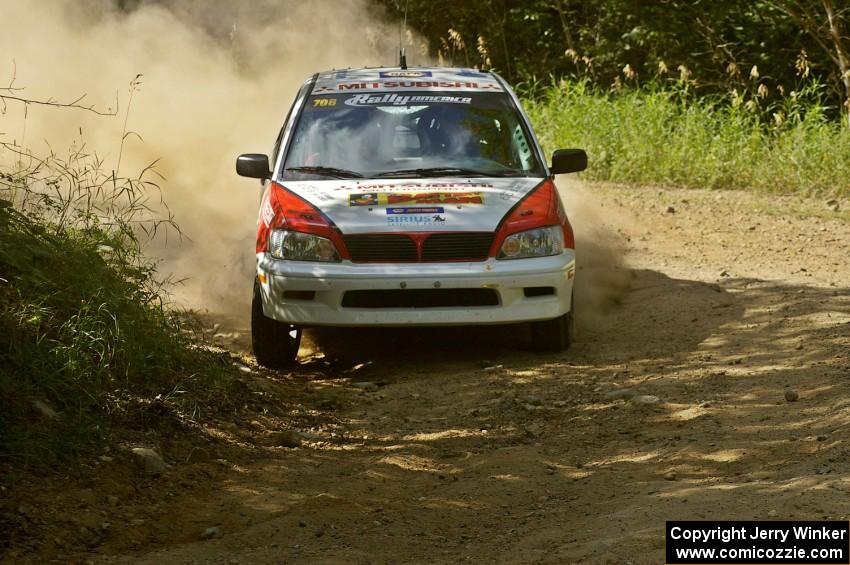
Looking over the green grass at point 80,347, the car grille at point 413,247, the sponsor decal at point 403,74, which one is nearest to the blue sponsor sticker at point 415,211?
the car grille at point 413,247

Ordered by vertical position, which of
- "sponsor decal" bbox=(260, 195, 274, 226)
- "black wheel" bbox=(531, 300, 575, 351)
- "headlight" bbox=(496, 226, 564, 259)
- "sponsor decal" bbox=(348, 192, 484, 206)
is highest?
"sponsor decal" bbox=(348, 192, 484, 206)

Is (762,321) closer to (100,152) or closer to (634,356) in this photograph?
(634,356)

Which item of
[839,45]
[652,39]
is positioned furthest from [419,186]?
[652,39]

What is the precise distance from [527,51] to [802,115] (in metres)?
5.70

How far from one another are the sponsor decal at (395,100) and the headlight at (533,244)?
1477 millimetres

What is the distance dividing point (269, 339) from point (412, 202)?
1.25 m

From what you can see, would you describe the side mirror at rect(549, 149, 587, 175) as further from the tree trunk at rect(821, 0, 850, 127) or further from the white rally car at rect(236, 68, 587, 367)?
the tree trunk at rect(821, 0, 850, 127)

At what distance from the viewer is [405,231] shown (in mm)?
7492

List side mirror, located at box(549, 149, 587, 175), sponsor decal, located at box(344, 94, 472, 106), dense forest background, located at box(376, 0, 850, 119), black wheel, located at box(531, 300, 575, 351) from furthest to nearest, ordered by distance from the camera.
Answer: dense forest background, located at box(376, 0, 850, 119) < sponsor decal, located at box(344, 94, 472, 106) < side mirror, located at box(549, 149, 587, 175) < black wheel, located at box(531, 300, 575, 351)

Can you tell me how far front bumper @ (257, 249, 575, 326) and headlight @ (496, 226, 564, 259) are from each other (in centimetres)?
6

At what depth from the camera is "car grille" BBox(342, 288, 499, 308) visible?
7.49m

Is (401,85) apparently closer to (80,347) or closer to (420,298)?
(420,298)

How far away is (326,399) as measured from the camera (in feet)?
23.7

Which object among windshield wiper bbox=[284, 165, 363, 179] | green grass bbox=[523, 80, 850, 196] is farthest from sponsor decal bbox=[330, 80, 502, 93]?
green grass bbox=[523, 80, 850, 196]
